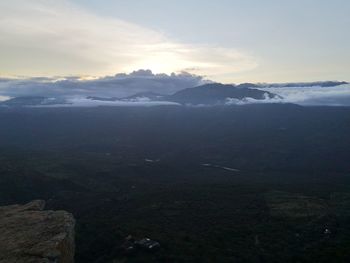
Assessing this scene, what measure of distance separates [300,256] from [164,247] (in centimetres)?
2848

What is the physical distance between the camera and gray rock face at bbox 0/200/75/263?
5862 cm

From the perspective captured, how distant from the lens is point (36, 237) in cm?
6438

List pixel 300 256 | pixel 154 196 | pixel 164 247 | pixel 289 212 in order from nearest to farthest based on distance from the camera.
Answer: pixel 300 256 → pixel 164 247 → pixel 289 212 → pixel 154 196

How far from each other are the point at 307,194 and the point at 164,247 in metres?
85.3

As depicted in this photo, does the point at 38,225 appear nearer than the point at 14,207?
Yes

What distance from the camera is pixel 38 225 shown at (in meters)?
69.8

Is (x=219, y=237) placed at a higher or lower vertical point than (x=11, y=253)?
lower

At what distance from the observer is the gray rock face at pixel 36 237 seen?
192ft

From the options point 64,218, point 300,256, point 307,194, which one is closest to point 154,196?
point 307,194

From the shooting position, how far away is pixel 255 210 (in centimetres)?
14562

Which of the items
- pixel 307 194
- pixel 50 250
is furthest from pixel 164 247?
pixel 307 194

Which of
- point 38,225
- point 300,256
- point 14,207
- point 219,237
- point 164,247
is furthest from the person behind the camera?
point 219,237

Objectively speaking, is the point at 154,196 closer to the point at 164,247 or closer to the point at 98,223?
the point at 98,223

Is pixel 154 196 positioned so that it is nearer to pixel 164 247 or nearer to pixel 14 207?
pixel 164 247
